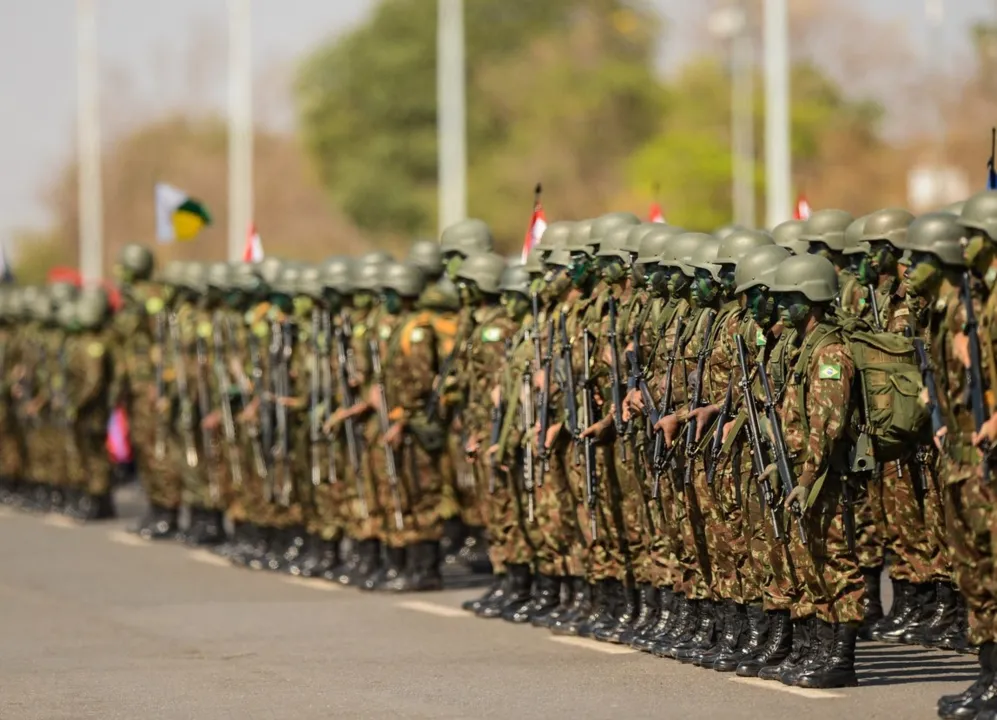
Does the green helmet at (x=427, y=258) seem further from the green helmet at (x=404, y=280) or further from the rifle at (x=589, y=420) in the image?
the rifle at (x=589, y=420)

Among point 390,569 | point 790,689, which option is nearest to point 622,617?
point 790,689

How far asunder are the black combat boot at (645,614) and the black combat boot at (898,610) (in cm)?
120

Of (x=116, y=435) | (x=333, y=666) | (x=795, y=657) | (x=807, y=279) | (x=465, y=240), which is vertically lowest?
(x=333, y=666)

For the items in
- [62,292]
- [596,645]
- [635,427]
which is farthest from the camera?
[62,292]

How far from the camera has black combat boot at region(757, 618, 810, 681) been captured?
11938 millimetres

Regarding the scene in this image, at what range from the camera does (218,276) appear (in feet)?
65.4

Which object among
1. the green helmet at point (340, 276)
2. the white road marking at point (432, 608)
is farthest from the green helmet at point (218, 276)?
the white road marking at point (432, 608)

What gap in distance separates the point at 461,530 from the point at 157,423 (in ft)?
11.9

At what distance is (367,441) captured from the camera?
56.4 ft

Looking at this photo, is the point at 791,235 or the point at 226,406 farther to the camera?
the point at 226,406

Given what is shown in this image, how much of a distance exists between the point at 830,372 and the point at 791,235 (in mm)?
2996

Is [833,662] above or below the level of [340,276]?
below

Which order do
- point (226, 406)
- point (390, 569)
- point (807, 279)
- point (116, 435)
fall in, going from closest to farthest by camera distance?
point (807, 279) < point (390, 569) < point (226, 406) < point (116, 435)

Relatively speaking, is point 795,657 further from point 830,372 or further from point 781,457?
point 830,372
